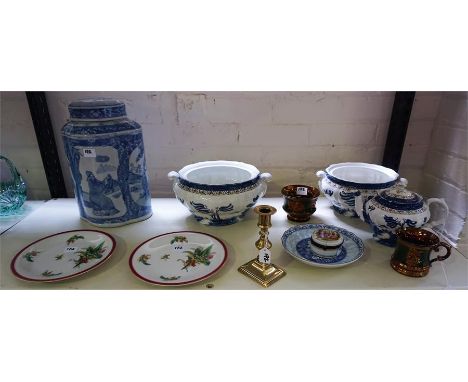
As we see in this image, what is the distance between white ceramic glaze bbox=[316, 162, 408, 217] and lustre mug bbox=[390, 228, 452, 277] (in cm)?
14

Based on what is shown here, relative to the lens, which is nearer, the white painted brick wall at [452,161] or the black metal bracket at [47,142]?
the white painted brick wall at [452,161]

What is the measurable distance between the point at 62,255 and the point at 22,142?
0.46m

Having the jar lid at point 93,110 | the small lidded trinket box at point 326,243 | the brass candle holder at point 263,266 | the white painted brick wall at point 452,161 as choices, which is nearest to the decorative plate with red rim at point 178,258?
the brass candle holder at point 263,266

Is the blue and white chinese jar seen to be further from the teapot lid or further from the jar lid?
the teapot lid

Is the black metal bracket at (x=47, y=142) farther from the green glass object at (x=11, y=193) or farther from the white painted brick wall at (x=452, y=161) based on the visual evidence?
the white painted brick wall at (x=452, y=161)

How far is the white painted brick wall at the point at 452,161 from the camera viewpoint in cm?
76

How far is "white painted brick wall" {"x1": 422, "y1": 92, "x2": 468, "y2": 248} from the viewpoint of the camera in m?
0.76

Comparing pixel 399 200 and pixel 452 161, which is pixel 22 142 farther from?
pixel 452 161

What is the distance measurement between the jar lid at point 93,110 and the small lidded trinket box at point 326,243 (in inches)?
20.7

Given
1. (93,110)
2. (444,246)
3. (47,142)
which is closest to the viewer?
(444,246)

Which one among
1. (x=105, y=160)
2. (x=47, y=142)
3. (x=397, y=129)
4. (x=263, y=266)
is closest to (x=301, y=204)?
(x=263, y=266)

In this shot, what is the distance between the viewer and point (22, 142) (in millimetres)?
941

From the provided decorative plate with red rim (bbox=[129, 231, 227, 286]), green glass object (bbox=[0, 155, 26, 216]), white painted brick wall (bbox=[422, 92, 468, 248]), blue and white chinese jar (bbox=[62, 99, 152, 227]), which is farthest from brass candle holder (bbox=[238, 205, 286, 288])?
green glass object (bbox=[0, 155, 26, 216])

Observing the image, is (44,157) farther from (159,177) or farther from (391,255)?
(391,255)
